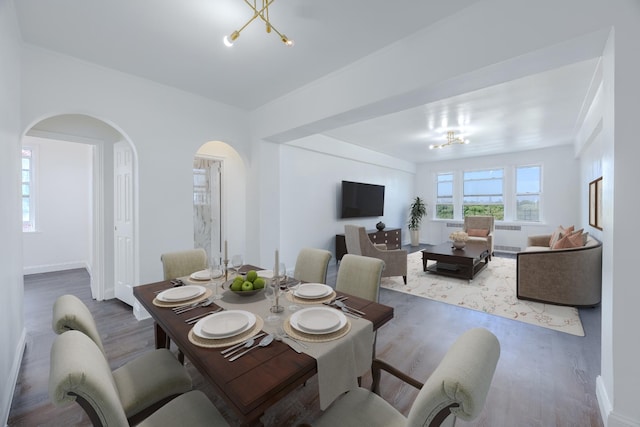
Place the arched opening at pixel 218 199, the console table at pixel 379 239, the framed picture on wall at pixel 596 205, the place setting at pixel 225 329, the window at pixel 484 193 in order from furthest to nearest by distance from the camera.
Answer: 1. the window at pixel 484 193
2. the console table at pixel 379 239
3. the arched opening at pixel 218 199
4. the framed picture on wall at pixel 596 205
5. the place setting at pixel 225 329

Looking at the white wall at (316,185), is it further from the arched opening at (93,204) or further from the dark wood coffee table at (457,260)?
the arched opening at (93,204)

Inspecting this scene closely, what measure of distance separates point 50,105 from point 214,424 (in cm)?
→ 317

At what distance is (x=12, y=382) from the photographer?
1897mm

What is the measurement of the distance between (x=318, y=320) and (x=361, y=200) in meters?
5.25

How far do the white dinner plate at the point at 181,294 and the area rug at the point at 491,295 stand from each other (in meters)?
3.12

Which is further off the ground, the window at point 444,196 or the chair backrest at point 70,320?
the window at point 444,196

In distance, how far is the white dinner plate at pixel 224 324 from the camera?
1249 mm

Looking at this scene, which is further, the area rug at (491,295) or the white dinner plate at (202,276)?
the area rug at (491,295)

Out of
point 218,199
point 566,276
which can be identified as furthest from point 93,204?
point 566,276

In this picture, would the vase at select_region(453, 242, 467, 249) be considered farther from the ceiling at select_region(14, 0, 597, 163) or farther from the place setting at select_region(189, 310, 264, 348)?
the place setting at select_region(189, 310, 264, 348)

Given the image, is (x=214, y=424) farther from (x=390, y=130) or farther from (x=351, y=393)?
(x=390, y=130)

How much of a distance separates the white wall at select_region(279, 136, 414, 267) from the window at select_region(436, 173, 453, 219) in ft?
7.52

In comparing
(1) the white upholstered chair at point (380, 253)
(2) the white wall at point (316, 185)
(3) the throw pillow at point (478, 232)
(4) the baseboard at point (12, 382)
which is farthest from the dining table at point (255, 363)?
(3) the throw pillow at point (478, 232)

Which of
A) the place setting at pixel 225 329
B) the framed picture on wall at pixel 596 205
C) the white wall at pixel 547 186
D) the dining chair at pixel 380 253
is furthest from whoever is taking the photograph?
the white wall at pixel 547 186
